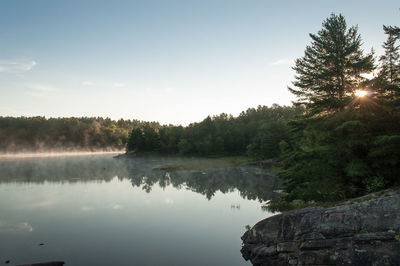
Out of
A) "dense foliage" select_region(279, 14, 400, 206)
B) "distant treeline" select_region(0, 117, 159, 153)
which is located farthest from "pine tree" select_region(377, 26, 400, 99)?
"distant treeline" select_region(0, 117, 159, 153)

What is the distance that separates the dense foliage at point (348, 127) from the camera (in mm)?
15773

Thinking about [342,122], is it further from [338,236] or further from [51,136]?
[51,136]

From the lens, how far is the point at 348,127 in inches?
667

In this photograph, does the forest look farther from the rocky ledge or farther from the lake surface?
the lake surface

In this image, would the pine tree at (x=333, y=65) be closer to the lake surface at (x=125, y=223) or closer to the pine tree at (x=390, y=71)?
the pine tree at (x=390, y=71)

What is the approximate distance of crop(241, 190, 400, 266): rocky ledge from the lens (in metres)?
10.2

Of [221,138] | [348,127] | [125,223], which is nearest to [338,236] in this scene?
[348,127]

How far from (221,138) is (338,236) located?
9574cm

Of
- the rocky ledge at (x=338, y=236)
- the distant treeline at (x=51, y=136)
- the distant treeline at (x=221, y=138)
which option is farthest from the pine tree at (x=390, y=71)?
the distant treeline at (x=51, y=136)

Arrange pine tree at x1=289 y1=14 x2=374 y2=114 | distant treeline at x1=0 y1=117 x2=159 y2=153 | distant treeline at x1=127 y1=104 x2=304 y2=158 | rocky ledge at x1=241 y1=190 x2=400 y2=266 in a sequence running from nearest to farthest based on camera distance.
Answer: rocky ledge at x1=241 y1=190 x2=400 y2=266, pine tree at x1=289 y1=14 x2=374 y2=114, distant treeline at x1=127 y1=104 x2=304 y2=158, distant treeline at x1=0 y1=117 x2=159 y2=153

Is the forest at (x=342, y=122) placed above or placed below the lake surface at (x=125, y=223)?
above

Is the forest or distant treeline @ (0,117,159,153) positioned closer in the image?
the forest

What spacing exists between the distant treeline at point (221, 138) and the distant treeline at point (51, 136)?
67.1m

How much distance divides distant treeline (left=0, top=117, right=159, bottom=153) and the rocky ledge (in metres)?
183
